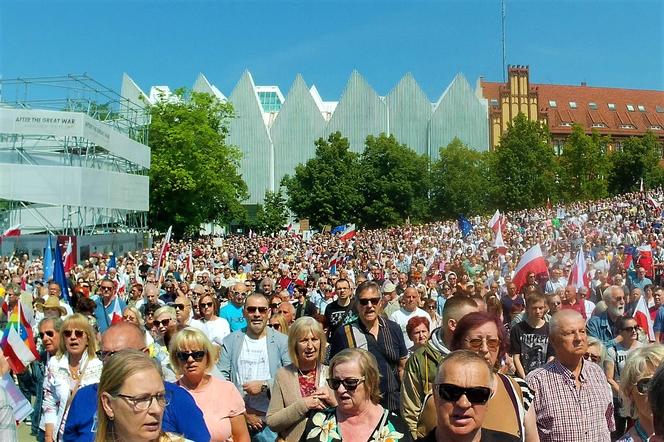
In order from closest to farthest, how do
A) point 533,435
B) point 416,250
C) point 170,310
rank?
point 533,435, point 170,310, point 416,250

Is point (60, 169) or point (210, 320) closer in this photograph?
point (210, 320)

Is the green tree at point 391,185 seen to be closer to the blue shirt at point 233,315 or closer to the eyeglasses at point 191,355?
the blue shirt at point 233,315

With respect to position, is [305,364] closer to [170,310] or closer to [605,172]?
[170,310]

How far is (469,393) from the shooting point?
117 inches

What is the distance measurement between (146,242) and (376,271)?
71.1ft

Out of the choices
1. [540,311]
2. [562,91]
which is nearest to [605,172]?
[562,91]

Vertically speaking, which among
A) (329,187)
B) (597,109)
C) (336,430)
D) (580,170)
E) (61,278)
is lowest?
(336,430)

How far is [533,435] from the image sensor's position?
357cm

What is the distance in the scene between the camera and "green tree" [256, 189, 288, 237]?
65500 millimetres

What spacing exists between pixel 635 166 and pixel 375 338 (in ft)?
245

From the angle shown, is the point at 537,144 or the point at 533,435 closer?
the point at 533,435

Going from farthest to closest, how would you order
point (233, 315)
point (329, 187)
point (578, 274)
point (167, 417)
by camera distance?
point (329, 187)
point (578, 274)
point (233, 315)
point (167, 417)

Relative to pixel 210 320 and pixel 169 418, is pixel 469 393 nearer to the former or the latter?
pixel 169 418

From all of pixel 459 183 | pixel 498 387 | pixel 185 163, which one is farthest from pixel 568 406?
pixel 459 183
